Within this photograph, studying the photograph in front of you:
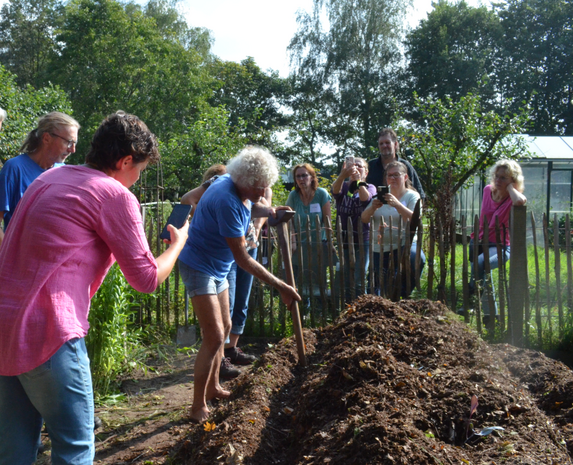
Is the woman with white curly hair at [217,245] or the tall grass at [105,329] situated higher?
the woman with white curly hair at [217,245]

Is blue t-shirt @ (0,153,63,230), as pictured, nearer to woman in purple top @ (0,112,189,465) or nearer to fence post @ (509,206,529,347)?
woman in purple top @ (0,112,189,465)

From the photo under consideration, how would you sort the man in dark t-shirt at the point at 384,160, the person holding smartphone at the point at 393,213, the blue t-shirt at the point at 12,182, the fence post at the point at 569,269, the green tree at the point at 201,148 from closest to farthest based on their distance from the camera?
1. the blue t-shirt at the point at 12,182
2. the fence post at the point at 569,269
3. the person holding smartphone at the point at 393,213
4. the man in dark t-shirt at the point at 384,160
5. the green tree at the point at 201,148

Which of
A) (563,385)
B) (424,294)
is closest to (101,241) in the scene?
(563,385)

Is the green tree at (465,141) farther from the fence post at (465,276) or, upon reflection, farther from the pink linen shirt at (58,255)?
the pink linen shirt at (58,255)

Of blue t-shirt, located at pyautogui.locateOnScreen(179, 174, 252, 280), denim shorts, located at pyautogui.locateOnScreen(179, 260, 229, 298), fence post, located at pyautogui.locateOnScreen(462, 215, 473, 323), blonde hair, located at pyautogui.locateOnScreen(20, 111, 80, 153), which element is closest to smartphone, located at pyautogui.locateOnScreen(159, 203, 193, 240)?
blue t-shirt, located at pyautogui.locateOnScreen(179, 174, 252, 280)

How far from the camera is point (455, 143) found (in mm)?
10305

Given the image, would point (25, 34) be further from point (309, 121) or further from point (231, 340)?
point (231, 340)

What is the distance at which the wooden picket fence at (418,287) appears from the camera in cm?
490

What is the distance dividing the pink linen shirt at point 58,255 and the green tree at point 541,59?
102 feet

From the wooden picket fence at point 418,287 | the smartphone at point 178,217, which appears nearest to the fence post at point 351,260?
the wooden picket fence at point 418,287

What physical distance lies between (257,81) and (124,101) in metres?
14.3

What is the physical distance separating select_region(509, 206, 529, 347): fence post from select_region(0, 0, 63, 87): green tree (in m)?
30.2

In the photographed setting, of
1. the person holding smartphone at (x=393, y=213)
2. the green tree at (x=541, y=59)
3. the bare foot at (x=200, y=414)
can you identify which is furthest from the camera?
the green tree at (x=541, y=59)

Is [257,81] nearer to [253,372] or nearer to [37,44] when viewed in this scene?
[37,44]
